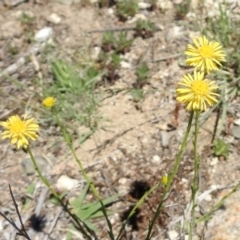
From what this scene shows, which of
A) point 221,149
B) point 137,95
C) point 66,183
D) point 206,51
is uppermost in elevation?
point 137,95

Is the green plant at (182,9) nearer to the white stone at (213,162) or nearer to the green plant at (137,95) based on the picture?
the green plant at (137,95)

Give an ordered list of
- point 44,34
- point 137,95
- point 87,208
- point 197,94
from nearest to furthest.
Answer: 1. point 197,94
2. point 87,208
3. point 137,95
4. point 44,34

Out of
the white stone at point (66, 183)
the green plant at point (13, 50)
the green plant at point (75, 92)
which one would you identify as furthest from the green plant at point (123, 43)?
the white stone at point (66, 183)

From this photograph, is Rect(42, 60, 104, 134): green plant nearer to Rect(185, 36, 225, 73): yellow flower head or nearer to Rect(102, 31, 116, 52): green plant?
Rect(102, 31, 116, 52): green plant

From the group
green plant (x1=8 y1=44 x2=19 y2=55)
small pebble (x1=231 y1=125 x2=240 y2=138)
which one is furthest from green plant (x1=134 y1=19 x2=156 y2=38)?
small pebble (x1=231 y1=125 x2=240 y2=138)

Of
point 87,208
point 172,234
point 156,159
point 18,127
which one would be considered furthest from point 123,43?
point 18,127

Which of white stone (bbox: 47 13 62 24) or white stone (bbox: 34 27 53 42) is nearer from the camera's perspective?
white stone (bbox: 34 27 53 42)

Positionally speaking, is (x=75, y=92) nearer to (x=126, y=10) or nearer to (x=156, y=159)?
(x=156, y=159)
